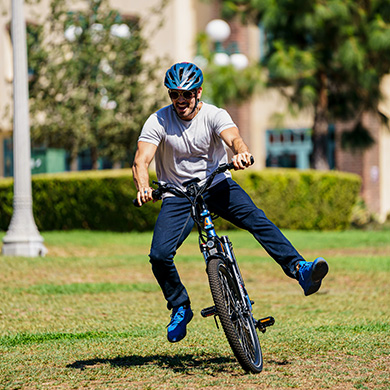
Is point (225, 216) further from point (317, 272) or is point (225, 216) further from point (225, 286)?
point (317, 272)

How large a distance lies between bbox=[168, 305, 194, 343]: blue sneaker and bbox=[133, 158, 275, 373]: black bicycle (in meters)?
0.29

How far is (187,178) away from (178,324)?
3.17ft

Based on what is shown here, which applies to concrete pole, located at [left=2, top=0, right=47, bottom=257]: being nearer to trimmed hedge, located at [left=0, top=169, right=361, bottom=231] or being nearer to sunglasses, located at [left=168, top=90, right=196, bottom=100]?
trimmed hedge, located at [left=0, top=169, right=361, bottom=231]

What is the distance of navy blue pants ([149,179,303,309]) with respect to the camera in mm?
5480

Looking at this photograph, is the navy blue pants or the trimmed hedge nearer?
the navy blue pants

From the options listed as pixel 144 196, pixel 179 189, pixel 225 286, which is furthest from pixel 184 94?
pixel 225 286

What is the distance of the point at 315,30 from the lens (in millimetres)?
20531

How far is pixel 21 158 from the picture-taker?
13.4 m

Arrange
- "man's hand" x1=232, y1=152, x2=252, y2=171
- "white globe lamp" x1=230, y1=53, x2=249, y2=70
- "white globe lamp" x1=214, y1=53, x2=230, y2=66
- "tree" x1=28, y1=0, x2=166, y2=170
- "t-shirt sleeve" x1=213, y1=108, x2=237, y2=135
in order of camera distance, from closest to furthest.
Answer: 1. "man's hand" x1=232, y1=152, x2=252, y2=171
2. "t-shirt sleeve" x1=213, y1=108, x2=237, y2=135
3. "white globe lamp" x1=230, y1=53, x2=249, y2=70
4. "white globe lamp" x1=214, y1=53, x2=230, y2=66
5. "tree" x1=28, y1=0, x2=166, y2=170

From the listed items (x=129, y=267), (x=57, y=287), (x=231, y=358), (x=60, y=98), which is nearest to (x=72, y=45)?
(x=60, y=98)

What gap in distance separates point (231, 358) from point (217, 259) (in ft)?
3.17

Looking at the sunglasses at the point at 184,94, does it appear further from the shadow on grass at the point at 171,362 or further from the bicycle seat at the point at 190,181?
the shadow on grass at the point at 171,362

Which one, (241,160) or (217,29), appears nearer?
(241,160)

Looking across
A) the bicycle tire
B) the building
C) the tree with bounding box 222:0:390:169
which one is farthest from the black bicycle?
the building
